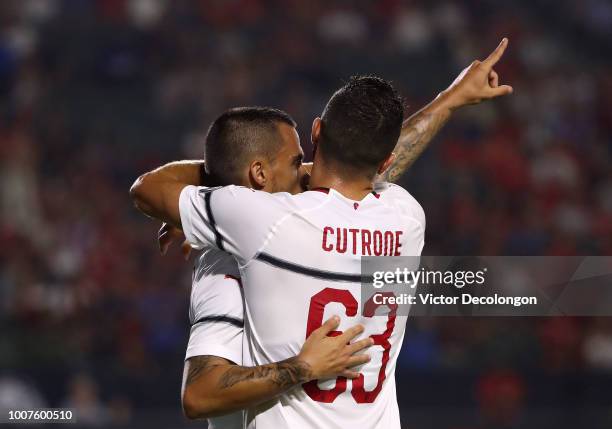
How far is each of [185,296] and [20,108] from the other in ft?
11.6

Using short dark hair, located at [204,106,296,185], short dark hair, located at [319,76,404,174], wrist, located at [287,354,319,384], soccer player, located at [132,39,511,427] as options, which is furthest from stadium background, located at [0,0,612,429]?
short dark hair, located at [319,76,404,174]

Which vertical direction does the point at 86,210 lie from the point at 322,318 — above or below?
above

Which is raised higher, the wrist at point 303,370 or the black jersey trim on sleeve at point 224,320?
the black jersey trim on sleeve at point 224,320

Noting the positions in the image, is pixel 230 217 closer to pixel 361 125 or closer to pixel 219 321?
pixel 219 321

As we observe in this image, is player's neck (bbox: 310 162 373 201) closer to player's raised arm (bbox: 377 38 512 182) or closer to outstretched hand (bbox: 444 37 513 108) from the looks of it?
player's raised arm (bbox: 377 38 512 182)

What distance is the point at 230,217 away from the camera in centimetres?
268

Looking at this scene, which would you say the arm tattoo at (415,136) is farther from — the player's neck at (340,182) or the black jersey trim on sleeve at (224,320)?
the black jersey trim on sleeve at (224,320)

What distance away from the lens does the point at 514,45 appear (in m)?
12.6

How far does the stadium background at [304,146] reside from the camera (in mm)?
8133

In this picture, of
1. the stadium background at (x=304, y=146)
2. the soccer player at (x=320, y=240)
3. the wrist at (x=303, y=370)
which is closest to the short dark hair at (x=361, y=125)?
the soccer player at (x=320, y=240)

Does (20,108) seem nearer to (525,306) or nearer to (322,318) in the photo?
(525,306)

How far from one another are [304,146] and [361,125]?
7409 mm

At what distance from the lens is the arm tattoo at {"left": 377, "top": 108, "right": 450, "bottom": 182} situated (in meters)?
3.44

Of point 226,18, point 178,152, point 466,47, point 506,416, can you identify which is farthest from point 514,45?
point 506,416
